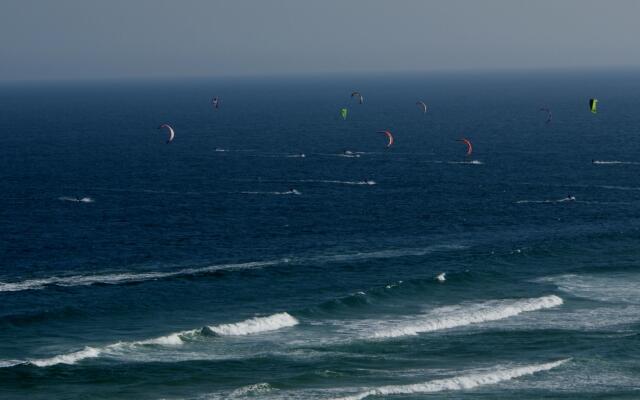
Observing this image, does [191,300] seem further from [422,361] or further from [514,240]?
[514,240]

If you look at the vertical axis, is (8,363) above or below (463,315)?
below

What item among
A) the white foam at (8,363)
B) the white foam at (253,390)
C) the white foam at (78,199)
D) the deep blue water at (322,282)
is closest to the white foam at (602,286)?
the deep blue water at (322,282)

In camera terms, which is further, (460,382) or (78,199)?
(78,199)

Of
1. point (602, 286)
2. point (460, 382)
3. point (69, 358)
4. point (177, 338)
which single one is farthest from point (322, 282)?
point (460, 382)

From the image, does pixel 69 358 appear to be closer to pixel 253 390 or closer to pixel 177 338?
pixel 177 338

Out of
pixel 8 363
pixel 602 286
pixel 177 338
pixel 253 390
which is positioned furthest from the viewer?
pixel 602 286

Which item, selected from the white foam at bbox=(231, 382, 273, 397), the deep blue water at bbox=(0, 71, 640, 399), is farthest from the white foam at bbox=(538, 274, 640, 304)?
the white foam at bbox=(231, 382, 273, 397)
